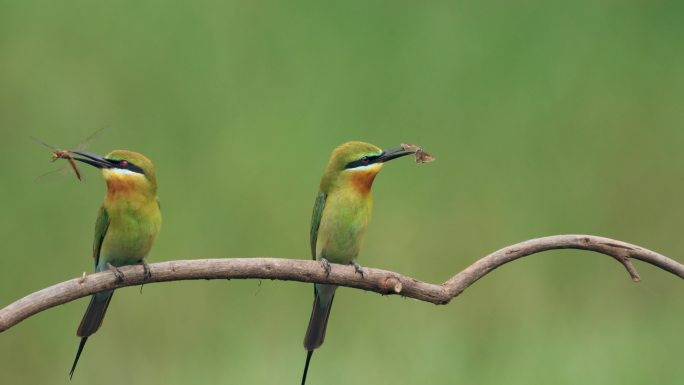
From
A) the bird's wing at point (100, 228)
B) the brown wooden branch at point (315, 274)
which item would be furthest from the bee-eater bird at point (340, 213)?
the bird's wing at point (100, 228)

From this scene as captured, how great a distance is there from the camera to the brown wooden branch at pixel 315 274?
223 cm

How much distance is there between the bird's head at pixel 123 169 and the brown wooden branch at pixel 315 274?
1.11ft

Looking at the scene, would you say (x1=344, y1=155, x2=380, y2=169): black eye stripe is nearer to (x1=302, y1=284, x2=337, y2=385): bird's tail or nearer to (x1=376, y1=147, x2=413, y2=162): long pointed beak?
(x1=376, y1=147, x2=413, y2=162): long pointed beak

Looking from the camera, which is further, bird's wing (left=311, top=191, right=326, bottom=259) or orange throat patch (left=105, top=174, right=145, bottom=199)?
bird's wing (left=311, top=191, right=326, bottom=259)

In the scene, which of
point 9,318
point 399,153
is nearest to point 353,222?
point 399,153

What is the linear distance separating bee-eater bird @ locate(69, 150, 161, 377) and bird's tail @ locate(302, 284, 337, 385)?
0.60 meters

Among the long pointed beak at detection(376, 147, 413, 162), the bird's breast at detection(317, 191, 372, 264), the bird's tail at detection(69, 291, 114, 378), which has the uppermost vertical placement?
the long pointed beak at detection(376, 147, 413, 162)

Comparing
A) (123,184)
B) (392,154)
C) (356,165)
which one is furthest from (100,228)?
(392,154)

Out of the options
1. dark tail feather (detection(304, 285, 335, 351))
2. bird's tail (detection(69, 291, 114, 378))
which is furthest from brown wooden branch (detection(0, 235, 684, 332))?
dark tail feather (detection(304, 285, 335, 351))

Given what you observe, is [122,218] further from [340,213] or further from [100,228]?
[340,213]

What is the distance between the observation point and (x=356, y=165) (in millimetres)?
2920

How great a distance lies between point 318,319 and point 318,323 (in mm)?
18

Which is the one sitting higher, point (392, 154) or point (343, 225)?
point (392, 154)

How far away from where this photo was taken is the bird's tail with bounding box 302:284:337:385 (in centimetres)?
288
